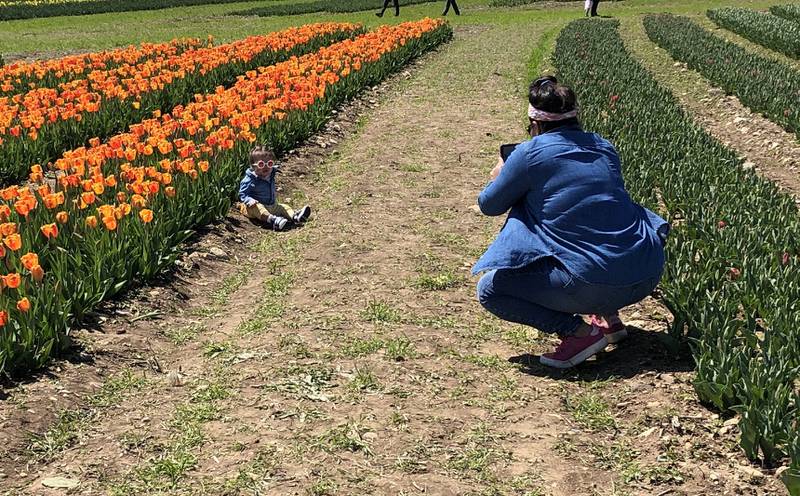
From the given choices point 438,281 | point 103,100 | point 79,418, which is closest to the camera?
point 79,418

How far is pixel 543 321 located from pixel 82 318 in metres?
2.95

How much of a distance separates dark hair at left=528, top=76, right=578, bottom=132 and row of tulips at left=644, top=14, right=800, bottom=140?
7.87 meters

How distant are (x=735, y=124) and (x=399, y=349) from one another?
9945mm

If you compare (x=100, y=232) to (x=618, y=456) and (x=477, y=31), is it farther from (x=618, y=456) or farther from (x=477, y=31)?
(x=477, y=31)

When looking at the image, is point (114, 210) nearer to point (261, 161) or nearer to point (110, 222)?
point (110, 222)

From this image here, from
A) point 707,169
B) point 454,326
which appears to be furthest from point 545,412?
point 707,169

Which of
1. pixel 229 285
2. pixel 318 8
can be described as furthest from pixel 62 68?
pixel 318 8

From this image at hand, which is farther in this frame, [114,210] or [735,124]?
[735,124]

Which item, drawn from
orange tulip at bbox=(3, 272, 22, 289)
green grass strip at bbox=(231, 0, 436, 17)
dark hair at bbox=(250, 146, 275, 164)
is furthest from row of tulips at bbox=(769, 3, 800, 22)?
orange tulip at bbox=(3, 272, 22, 289)

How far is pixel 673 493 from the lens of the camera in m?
3.58

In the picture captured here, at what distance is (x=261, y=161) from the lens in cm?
772

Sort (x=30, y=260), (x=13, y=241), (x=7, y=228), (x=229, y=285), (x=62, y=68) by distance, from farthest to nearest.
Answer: (x=62, y=68)
(x=229, y=285)
(x=7, y=228)
(x=13, y=241)
(x=30, y=260)

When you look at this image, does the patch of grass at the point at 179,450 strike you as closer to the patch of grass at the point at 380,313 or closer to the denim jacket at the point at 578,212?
the patch of grass at the point at 380,313

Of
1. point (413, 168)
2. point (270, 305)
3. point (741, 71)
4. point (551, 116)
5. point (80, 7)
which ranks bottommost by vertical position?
point (80, 7)
